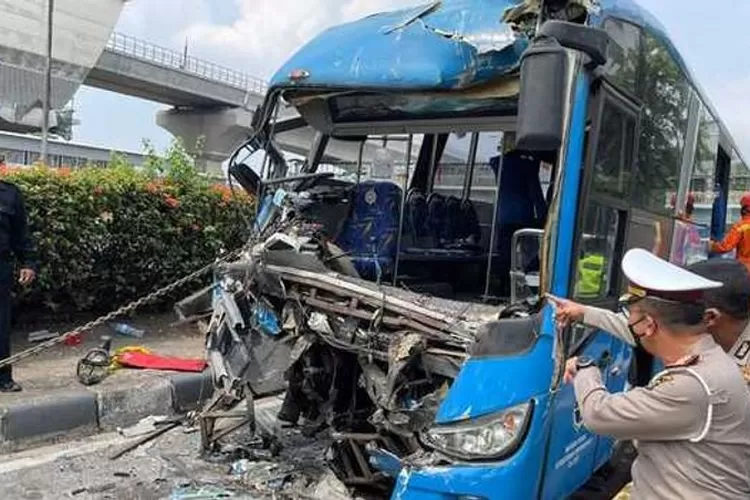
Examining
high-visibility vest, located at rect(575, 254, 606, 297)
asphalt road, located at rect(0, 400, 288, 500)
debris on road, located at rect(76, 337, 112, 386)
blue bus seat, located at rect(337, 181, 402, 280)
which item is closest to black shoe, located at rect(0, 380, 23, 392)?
debris on road, located at rect(76, 337, 112, 386)

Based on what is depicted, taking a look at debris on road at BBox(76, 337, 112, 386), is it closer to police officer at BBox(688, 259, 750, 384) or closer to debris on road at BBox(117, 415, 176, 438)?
debris on road at BBox(117, 415, 176, 438)

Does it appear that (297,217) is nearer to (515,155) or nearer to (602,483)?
(515,155)

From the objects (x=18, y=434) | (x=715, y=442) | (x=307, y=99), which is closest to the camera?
(x=715, y=442)

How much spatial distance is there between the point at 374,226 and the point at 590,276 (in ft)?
5.64

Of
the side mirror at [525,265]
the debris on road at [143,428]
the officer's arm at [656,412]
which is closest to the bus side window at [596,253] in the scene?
the side mirror at [525,265]

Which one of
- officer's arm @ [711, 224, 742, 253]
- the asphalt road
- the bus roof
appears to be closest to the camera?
the bus roof

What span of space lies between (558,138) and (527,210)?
170 cm

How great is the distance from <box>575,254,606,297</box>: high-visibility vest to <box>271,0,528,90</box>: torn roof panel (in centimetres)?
101

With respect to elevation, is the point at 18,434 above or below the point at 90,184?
below

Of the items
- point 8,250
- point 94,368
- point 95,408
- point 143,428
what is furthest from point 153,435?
point 8,250

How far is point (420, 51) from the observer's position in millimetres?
3768

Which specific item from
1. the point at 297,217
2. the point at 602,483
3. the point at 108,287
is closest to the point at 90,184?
the point at 108,287

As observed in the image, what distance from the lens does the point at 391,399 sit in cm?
345

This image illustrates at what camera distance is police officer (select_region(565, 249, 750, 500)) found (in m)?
1.99
